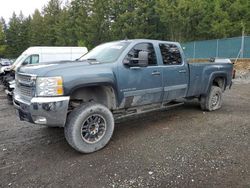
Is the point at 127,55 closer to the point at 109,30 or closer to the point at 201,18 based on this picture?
the point at 201,18

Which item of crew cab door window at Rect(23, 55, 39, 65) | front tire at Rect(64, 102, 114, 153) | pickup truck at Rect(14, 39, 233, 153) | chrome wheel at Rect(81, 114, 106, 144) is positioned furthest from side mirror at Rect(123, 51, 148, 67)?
crew cab door window at Rect(23, 55, 39, 65)

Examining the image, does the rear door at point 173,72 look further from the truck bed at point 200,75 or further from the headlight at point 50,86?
the headlight at point 50,86

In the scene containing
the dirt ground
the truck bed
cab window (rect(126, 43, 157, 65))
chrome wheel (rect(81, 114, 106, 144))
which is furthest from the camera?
the truck bed

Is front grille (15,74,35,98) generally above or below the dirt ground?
above

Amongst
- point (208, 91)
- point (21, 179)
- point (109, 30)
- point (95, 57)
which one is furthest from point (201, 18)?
point (21, 179)

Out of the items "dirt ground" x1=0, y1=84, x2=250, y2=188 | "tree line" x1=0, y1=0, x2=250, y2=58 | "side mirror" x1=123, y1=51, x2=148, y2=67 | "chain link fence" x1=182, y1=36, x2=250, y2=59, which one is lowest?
"dirt ground" x1=0, y1=84, x2=250, y2=188

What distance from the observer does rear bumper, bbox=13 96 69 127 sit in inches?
162

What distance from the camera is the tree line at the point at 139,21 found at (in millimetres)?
31781

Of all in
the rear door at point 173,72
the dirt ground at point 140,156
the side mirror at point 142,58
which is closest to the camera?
the dirt ground at point 140,156

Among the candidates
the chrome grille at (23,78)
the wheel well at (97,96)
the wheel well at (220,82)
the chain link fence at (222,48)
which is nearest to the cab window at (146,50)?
the wheel well at (97,96)

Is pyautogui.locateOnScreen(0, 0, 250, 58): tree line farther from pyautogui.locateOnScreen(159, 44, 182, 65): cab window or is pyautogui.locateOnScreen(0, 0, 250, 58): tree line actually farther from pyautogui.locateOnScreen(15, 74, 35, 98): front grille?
pyautogui.locateOnScreen(15, 74, 35, 98): front grille

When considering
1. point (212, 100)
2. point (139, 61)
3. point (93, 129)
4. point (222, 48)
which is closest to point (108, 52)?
point (139, 61)

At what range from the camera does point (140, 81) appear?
5.23m

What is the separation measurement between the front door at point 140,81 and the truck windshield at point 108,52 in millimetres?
206
